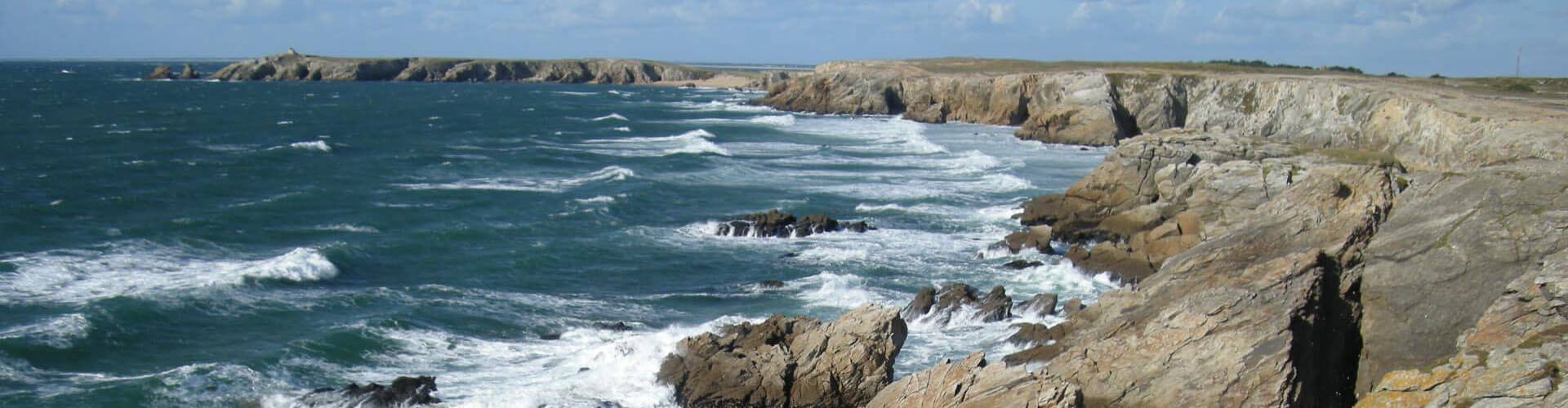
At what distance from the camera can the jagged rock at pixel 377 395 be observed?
1997 centimetres

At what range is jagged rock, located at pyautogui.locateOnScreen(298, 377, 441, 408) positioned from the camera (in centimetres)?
1997

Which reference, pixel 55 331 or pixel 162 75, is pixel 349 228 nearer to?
pixel 55 331

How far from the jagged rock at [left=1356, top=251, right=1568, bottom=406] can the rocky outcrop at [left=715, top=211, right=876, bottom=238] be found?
2465 cm

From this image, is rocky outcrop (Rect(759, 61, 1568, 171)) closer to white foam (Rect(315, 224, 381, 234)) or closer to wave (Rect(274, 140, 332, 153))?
white foam (Rect(315, 224, 381, 234))

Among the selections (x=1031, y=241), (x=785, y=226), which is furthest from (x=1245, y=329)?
(x=785, y=226)

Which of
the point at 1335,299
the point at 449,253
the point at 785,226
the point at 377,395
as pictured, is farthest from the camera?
the point at 785,226

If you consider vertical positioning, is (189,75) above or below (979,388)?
below

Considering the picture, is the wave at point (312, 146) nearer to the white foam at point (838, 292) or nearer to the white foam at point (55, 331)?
the white foam at point (55, 331)

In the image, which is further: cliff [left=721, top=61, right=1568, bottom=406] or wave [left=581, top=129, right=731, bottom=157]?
wave [left=581, top=129, right=731, bottom=157]

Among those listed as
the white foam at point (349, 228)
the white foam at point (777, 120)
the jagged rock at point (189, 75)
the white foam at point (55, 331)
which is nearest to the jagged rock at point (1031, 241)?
the white foam at point (349, 228)

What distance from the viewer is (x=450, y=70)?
17238 centimetres

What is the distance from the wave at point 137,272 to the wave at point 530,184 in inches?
580

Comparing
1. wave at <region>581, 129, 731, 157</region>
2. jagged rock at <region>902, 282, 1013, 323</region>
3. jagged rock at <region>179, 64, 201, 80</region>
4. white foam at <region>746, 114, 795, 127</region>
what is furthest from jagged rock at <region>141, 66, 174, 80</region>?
jagged rock at <region>902, 282, 1013, 323</region>

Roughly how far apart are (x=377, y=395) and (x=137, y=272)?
14534 millimetres
